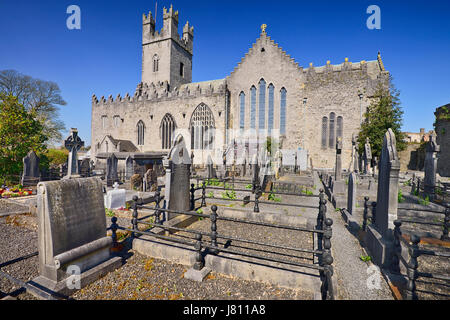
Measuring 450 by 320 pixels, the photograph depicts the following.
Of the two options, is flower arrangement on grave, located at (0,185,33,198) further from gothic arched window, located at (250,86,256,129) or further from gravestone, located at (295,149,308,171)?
gravestone, located at (295,149,308,171)

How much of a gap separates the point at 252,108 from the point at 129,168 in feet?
55.3

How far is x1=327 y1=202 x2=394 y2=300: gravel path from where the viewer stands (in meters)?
3.26

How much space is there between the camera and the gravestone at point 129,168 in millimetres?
15758

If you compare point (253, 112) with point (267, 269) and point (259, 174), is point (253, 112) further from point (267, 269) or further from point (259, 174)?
point (267, 269)

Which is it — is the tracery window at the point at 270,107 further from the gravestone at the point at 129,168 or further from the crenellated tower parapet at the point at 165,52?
the crenellated tower parapet at the point at 165,52

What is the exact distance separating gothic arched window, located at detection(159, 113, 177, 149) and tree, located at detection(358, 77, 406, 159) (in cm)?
2375

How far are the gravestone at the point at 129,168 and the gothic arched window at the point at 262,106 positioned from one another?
52.1 feet

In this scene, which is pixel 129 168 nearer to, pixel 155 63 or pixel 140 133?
pixel 140 133

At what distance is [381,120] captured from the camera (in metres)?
20.2

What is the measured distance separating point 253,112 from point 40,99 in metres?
31.4

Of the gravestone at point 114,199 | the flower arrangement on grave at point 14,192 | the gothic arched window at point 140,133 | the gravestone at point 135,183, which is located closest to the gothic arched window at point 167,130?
the gothic arched window at point 140,133

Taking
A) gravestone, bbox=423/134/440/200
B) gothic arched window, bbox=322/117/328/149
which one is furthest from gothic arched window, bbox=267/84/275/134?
gravestone, bbox=423/134/440/200

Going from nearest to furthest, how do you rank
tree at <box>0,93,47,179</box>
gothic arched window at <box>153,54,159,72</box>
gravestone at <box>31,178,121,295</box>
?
gravestone at <box>31,178,121,295</box>
tree at <box>0,93,47,179</box>
gothic arched window at <box>153,54,159,72</box>
